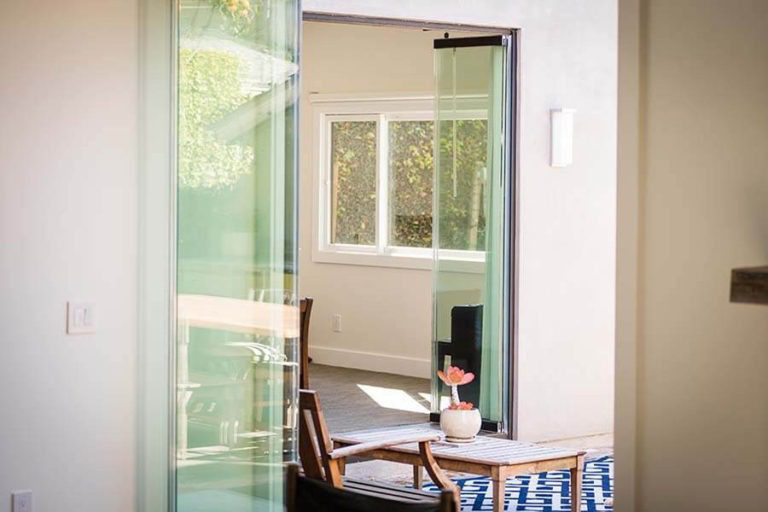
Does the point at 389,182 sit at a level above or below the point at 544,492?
above

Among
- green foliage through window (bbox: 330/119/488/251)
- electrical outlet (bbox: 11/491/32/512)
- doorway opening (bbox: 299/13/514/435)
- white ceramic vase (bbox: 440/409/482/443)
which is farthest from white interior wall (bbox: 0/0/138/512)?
green foliage through window (bbox: 330/119/488/251)

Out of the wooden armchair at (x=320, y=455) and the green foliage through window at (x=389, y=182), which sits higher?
the green foliage through window at (x=389, y=182)

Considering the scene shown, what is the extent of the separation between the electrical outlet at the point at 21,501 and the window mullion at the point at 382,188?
19.6ft

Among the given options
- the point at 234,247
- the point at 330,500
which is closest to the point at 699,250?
the point at 330,500

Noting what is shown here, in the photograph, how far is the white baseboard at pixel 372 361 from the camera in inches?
375

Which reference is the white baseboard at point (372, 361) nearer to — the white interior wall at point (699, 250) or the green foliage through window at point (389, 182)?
the green foliage through window at point (389, 182)

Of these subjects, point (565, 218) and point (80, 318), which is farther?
point (565, 218)

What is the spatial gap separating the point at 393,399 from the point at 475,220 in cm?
178

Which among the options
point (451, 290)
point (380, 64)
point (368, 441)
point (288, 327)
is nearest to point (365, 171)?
point (380, 64)

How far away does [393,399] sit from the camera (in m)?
8.57

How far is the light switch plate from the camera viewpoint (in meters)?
4.09

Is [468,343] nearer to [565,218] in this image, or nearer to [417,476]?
[565,218]

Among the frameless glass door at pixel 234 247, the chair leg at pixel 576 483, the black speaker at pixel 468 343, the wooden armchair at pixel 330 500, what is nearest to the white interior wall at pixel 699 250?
the wooden armchair at pixel 330 500

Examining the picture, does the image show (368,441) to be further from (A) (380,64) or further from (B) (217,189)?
(A) (380,64)
